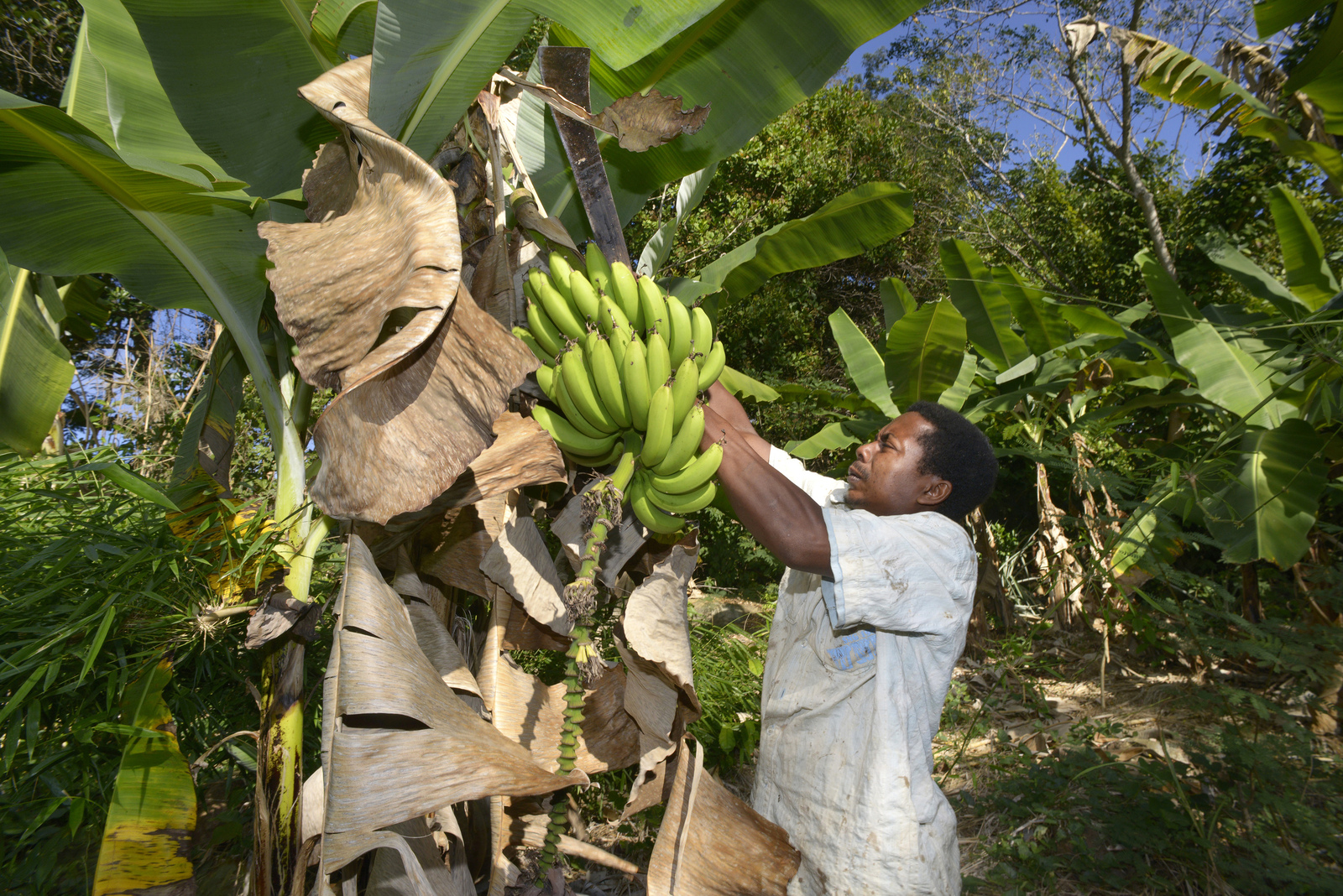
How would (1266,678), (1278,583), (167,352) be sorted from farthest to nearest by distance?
1. (167,352)
2. (1278,583)
3. (1266,678)

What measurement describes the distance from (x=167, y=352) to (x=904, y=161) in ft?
25.9

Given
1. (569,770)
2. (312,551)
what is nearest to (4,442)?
(312,551)

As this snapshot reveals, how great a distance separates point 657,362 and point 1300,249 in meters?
4.16

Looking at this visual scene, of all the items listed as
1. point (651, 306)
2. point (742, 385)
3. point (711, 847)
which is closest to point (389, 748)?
point (711, 847)

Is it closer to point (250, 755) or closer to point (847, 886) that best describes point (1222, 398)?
point (847, 886)

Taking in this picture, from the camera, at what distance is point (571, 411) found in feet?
4.50

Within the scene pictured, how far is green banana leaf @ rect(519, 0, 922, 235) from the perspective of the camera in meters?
1.52

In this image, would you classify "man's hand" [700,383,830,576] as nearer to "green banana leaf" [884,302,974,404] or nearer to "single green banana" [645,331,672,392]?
"single green banana" [645,331,672,392]

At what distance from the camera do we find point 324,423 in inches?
40.3

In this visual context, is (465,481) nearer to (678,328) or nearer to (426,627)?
(426,627)

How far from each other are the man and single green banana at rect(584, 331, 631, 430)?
0.22 m

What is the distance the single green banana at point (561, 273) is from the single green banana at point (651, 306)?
145mm

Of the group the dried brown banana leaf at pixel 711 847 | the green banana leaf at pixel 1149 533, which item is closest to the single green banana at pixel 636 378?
the dried brown banana leaf at pixel 711 847

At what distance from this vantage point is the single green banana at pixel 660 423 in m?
1.25
